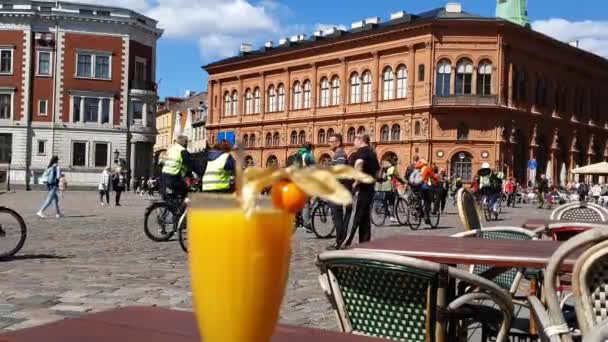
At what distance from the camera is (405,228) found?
1652 cm

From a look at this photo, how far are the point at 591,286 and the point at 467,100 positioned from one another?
5242cm

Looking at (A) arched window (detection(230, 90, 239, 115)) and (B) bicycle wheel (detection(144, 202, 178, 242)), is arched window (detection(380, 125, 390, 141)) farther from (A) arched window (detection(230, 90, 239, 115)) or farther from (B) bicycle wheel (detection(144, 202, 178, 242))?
(B) bicycle wheel (detection(144, 202, 178, 242))

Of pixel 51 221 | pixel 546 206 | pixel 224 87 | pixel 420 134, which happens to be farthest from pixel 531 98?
pixel 51 221

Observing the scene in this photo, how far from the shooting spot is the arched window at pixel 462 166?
2085 inches

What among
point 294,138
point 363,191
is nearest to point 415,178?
point 363,191

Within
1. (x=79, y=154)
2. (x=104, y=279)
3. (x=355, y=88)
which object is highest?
(x=355, y=88)

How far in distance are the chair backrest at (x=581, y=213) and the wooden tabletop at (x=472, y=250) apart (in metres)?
2.88

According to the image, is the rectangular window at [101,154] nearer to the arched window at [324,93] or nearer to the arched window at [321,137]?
the arched window at [321,137]

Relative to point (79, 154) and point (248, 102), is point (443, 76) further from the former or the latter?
point (79, 154)

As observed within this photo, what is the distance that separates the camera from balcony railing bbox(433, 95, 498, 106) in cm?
5328

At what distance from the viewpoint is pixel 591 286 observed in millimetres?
2422

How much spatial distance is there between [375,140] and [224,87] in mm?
21934

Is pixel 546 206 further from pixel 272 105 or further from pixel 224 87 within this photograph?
pixel 224 87

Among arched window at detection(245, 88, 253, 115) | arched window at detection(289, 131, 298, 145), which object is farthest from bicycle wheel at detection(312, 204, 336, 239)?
arched window at detection(245, 88, 253, 115)
